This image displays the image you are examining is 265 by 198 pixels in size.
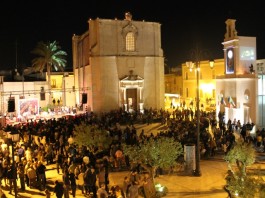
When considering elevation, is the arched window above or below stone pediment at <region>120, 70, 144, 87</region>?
above

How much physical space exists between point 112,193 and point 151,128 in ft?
Answer: 62.7

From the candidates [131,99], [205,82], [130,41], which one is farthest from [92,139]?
[205,82]

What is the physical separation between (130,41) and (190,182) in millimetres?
27128

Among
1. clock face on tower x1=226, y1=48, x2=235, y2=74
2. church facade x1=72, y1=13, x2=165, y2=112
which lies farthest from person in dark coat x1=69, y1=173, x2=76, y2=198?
church facade x1=72, y1=13, x2=165, y2=112

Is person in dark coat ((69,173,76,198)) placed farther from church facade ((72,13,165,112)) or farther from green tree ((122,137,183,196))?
church facade ((72,13,165,112))

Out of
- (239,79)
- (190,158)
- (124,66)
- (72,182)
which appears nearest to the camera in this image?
(72,182)

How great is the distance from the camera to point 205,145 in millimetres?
20266

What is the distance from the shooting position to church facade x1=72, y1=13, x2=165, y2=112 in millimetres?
39844

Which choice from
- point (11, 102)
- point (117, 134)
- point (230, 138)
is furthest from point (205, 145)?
point (11, 102)

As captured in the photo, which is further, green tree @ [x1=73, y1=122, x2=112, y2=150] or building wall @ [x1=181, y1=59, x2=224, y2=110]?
building wall @ [x1=181, y1=59, x2=224, y2=110]

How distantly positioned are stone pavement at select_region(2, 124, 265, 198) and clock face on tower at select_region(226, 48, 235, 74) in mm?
12318

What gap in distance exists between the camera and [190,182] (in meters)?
15.8

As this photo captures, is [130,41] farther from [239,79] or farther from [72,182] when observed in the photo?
[72,182]

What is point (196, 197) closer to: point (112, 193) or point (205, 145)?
point (112, 193)
